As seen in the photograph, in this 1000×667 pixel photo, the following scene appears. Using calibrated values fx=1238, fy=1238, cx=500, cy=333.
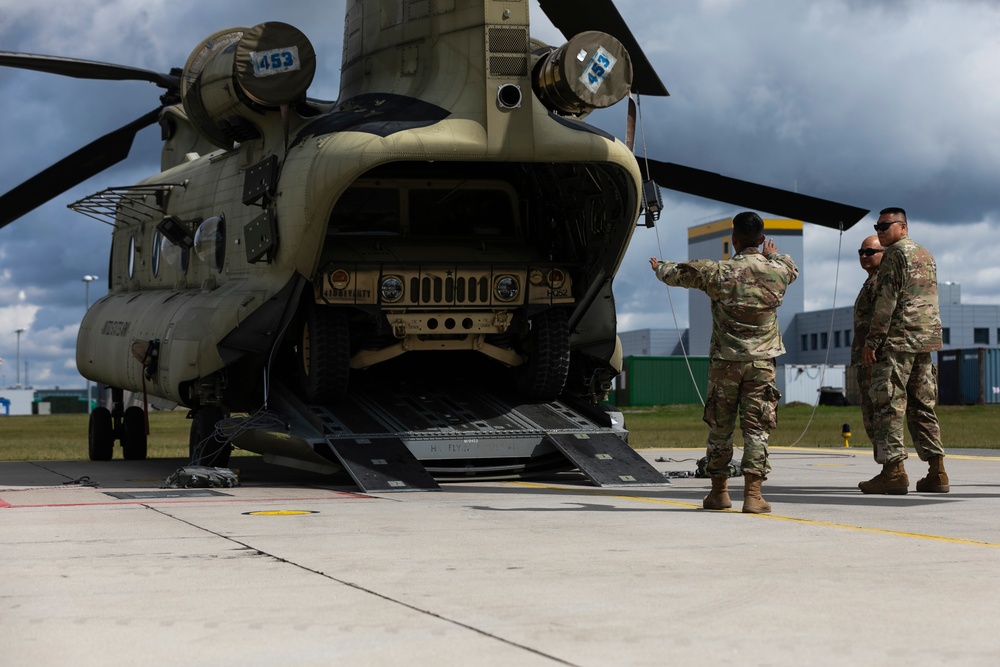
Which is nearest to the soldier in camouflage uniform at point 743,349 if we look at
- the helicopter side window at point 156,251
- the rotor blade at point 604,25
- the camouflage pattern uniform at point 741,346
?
the camouflage pattern uniform at point 741,346

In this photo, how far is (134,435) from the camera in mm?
17219

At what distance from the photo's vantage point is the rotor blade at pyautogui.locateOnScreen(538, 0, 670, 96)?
1158 centimetres

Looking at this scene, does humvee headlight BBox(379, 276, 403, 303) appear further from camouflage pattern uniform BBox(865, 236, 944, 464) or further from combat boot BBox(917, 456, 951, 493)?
combat boot BBox(917, 456, 951, 493)

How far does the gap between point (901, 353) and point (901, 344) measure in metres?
0.08

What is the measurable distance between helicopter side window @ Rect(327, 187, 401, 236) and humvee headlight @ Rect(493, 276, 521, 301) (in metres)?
1.40

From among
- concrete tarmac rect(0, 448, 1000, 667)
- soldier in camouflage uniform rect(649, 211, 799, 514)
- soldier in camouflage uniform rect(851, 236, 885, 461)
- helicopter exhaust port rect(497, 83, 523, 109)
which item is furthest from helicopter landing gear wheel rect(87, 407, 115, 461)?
soldier in camouflage uniform rect(649, 211, 799, 514)

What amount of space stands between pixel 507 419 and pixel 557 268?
1642 mm

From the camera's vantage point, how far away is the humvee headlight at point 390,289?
12062 millimetres

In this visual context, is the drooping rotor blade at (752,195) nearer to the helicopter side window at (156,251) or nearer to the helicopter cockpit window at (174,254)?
the helicopter cockpit window at (174,254)

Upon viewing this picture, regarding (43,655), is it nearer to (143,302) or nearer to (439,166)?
(439,166)

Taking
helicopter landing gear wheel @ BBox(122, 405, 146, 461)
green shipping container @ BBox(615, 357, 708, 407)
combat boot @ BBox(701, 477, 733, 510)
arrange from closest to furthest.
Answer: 1. combat boot @ BBox(701, 477, 733, 510)
2. helicopter landing gear wheel @ BBox(122, 405, 146, 461)
3. green shipping container @ BBox(615, 357, 708, 407)

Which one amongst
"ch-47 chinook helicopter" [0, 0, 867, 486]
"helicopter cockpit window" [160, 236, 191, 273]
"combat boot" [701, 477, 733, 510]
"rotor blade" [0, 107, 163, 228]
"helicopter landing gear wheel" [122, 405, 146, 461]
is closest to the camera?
"combat boot" [701, 477, 733, 510]

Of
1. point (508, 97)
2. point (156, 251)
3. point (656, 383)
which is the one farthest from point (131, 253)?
point (656, 383)

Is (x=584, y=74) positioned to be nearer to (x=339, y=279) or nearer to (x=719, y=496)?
(x=339, y=279)
